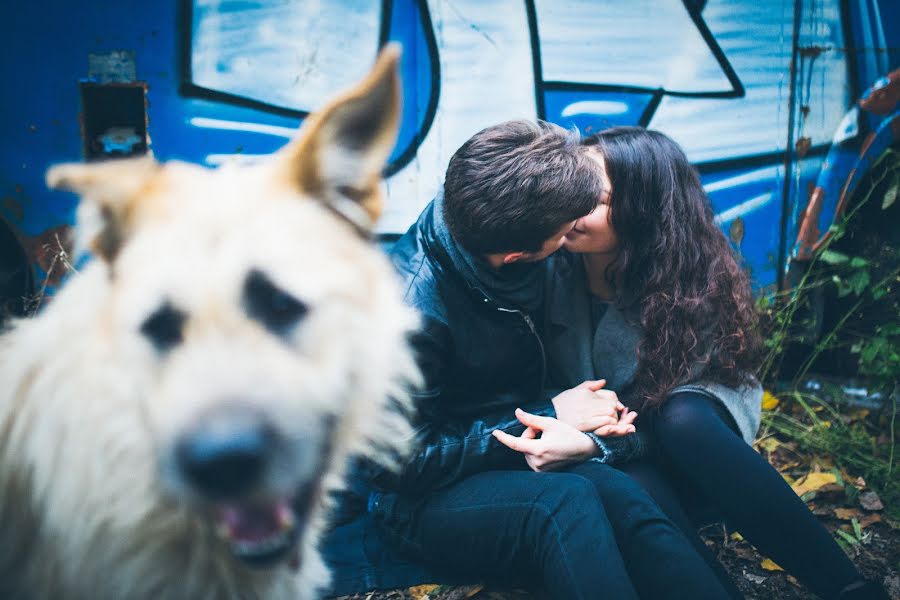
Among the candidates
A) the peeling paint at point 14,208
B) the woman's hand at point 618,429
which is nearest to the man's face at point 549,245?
the woman's hand at point 618,429

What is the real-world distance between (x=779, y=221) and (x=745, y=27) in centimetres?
128

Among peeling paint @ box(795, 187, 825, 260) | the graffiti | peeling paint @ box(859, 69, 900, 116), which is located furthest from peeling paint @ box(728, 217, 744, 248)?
peeling paint @ box(859, 69, 900, 116)

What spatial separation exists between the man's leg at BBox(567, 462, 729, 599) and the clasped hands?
10cm

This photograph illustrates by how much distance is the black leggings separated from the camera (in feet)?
6.03

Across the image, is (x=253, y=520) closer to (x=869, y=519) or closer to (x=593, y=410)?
(x=593, y=410)

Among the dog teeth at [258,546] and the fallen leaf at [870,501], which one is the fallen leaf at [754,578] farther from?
the dog teeth at [258,546]

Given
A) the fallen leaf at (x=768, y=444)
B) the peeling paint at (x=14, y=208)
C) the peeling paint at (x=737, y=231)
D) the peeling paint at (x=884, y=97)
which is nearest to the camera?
the peeling paint at (x=14, y=208)

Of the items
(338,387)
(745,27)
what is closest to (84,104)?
(338,387)

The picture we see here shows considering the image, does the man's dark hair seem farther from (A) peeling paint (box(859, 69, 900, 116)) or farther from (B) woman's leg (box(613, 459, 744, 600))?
(A) peeling paint (box(859, 69, 900, 116))

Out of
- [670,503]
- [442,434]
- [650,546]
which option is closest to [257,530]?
[442,434]

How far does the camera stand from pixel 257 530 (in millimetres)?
869

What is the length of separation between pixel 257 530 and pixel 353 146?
2.11 feet

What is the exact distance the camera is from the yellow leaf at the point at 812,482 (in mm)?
2786

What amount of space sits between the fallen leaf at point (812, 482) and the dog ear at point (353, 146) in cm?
276
